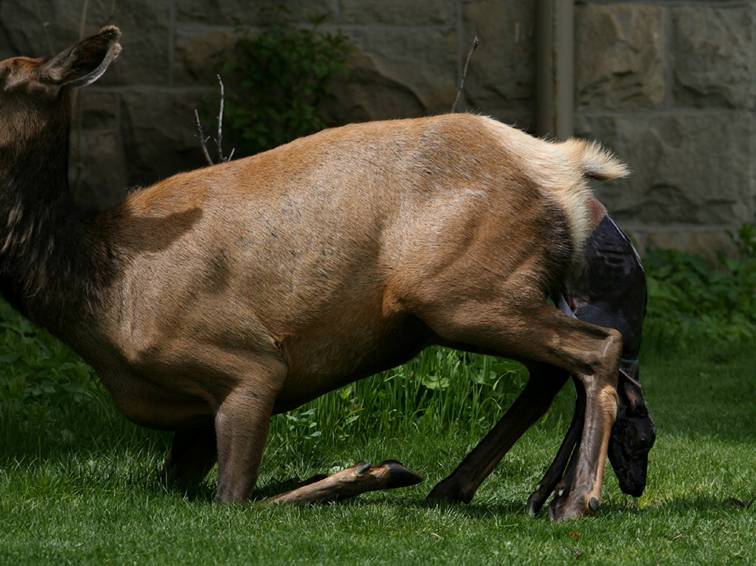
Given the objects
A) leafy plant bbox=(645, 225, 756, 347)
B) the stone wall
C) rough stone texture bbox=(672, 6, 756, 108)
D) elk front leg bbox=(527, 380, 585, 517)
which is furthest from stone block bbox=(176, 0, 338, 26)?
elk front leg bbox=(527, 380, 585, 517)

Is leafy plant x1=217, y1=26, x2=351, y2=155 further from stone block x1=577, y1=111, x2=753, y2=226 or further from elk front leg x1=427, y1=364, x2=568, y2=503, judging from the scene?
elk front leg x1=427, y1=364, x2=568, y2=503

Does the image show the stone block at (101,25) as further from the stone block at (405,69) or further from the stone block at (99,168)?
the stone block at (405,69)

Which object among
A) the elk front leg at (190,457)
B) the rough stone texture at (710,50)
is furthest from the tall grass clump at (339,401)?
the rough stone texture at (710,50)

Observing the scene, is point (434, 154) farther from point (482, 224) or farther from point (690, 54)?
point (690, 54)

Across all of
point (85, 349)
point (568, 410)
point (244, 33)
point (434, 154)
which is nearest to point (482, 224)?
point (434, 154)

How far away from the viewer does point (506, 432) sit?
233 inches

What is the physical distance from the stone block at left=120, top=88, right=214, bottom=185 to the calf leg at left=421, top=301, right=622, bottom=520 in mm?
5225

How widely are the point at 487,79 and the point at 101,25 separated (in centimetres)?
270

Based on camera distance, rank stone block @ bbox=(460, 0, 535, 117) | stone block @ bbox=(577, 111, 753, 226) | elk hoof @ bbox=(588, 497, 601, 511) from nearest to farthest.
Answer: elk hoof @ bbox=(588, 497, 601, 511), stone block @ bbox=(460, 0, 535, 117), stone block @ bbox=(577, 111, 753, 226)

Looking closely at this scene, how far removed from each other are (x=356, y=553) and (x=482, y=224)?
1349 millimetres

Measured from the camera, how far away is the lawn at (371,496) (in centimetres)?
480

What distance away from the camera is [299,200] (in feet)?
18.3

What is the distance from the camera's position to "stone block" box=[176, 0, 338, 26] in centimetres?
1034

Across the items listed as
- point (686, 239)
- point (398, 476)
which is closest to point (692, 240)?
point (686, 239)
